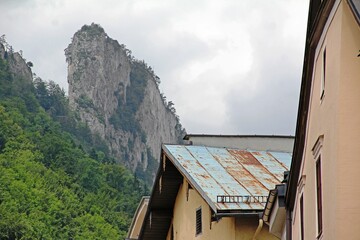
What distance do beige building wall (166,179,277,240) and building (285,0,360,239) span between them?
6.75 m

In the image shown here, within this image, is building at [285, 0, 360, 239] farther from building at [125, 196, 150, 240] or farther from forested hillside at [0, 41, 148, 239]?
forested hillside at [0, 41, 148, 239]

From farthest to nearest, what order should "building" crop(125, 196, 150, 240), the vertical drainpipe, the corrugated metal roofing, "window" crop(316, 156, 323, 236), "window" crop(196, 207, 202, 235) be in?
"building" crop(125, 196, 150, 240), "window" crop(196, 207, 202, 235), the corrugated metal roofing, the vertical drainpipe, "window" crop(316, 156, 323, 236)

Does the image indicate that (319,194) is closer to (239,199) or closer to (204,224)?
(239,199)

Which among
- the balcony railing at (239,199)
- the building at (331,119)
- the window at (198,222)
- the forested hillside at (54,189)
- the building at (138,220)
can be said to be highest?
the building at (331,119)

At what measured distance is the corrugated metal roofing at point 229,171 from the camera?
67.9ft

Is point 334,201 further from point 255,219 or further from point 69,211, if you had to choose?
point 69,211

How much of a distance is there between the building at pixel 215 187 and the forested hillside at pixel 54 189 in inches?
3840

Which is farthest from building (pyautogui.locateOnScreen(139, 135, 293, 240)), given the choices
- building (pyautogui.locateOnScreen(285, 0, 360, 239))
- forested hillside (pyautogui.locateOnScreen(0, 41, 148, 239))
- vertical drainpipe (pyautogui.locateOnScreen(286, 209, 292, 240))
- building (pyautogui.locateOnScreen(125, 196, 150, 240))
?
forested hillside (pyautogui.locateOnScreen(0, 41, 148, 239))

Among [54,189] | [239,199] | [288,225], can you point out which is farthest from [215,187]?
[54,189]

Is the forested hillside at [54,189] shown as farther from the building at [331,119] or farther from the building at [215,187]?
the building at [331,119]

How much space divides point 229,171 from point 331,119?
11.6 meters

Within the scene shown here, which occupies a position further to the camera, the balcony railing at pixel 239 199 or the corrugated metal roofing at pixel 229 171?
the corrugated metal roofing at pixel 229 171

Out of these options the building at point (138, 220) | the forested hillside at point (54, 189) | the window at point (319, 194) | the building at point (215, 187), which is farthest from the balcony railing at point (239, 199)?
the forested hillside at point (54, 189)

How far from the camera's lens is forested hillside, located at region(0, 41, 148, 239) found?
130 meters
